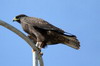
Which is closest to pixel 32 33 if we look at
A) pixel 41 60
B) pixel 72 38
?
pixel 72 38

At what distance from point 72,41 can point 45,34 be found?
102 centimetres

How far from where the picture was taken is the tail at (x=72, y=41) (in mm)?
8539

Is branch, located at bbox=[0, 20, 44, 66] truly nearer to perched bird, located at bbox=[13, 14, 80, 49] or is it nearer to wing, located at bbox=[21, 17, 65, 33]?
perched bird, located at bbox=[13, 14, 80, 49]

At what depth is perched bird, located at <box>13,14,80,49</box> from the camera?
8.82m

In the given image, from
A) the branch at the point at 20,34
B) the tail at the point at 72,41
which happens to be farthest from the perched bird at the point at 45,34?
the branch at the point at 20,34

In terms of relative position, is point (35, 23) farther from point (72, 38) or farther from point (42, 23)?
point (72, 38)

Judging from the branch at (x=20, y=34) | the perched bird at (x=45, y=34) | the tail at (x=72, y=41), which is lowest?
the branch at (x=20, y=34)

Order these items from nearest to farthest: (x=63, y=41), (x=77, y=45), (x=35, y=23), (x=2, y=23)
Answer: (x=2, y=23) → (x=77, y=45) → (x=63, y=41) → (x=35, y=23)

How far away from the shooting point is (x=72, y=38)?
883 cm

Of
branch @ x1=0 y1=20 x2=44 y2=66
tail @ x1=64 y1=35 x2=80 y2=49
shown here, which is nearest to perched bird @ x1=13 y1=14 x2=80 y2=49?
tail @ x1=64 y1=35 x2=80 y2=49

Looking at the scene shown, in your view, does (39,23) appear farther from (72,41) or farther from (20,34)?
(20,34)

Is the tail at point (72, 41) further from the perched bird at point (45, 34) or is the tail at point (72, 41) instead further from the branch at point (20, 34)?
the branch at point (20, 34)

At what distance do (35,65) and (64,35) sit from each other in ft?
10.3

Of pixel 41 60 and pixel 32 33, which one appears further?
pixel 32 33
